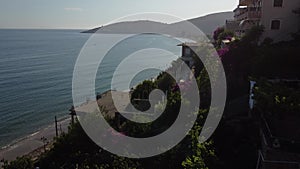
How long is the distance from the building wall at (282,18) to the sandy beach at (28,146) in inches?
715

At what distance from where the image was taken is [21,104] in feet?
116

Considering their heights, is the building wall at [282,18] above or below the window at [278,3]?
below

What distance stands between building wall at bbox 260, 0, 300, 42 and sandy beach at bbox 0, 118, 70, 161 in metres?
18.2

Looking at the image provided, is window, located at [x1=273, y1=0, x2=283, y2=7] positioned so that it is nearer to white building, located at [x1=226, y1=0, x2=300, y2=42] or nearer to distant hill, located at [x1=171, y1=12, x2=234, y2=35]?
white building, located at [x1=226, y1=0, x2=300, y2=42]

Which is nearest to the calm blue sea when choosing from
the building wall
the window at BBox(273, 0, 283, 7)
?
the building wall

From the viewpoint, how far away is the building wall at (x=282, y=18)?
17758 millimetres

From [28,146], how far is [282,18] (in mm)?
20948

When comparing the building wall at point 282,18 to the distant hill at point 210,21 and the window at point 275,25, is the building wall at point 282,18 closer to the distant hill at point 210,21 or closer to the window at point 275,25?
the window at point 275,25

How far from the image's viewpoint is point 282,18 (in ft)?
58.8

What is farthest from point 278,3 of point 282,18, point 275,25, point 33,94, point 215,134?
point 33,94

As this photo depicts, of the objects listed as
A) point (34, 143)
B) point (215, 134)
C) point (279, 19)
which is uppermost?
point (279, 19)

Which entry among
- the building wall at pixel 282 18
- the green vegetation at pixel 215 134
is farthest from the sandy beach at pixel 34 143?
the building wall at pixel 282 18

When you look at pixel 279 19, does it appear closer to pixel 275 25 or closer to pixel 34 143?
pixel 275 25

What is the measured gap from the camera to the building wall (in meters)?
17.8
